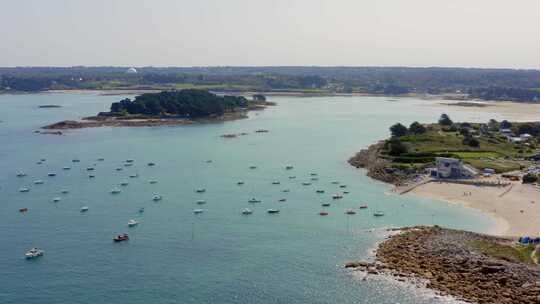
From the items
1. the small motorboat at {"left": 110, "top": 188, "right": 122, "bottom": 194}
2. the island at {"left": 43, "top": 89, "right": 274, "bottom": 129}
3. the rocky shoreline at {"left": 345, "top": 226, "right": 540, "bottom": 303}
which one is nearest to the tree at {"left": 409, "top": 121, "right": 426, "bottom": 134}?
the rocky shoreline at {"left": 345, "top": 226, "right": 540, "bottom": 303}

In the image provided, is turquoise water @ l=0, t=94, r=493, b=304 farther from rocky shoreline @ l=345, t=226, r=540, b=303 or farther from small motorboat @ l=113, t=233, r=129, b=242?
rocky shoreline @ l=345, t=226, r=540, b=303

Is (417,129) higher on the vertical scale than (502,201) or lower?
higher

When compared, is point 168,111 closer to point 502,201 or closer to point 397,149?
point 397,149

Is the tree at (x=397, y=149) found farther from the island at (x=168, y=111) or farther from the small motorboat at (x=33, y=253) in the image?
the island at (x=168, y=111)

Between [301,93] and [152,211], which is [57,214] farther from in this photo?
[301,93]

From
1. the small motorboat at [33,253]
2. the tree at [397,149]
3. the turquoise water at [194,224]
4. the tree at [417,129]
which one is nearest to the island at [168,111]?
the turquoise water at [194,224]

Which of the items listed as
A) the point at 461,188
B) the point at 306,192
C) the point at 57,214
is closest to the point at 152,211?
the point at 57,214

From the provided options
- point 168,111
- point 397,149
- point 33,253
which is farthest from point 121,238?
point 168,111
